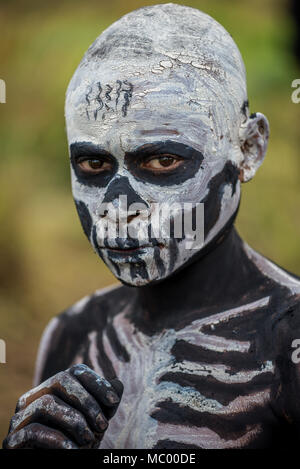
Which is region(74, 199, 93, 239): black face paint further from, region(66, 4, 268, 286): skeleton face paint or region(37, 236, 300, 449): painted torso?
region(37, 236, 300, 449): painted torso

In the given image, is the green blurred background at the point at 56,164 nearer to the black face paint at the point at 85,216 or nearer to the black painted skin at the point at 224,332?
the black painted skin at the point at 224,332

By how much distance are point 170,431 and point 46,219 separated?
18.0 ft

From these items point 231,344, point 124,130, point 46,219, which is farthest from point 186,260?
point 46,219

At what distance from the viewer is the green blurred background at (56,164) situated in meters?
6.71

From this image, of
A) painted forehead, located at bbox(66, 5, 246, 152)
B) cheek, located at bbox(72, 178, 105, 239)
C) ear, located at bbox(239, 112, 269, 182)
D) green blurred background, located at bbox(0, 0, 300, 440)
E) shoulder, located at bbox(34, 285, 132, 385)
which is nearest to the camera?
painted forehead, located at bbox(66, 5, 246, 152)

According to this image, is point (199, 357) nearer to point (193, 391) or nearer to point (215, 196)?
point (193, 391)

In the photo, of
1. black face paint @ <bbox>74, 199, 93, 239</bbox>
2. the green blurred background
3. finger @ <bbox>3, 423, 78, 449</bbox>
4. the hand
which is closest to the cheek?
black face paint @ <bbox>74, 199, 93, 239</bbox>

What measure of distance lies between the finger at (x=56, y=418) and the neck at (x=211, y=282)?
54cm

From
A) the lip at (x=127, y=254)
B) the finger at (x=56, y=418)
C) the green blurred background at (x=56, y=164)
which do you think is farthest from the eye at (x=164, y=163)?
the green blurred background at (x=56, y=164)

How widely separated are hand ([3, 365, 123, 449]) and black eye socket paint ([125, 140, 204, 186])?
1.90ft

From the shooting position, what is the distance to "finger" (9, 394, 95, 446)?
1.89 meters

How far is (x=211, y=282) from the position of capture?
89.7 inches

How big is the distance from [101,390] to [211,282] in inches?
22.2

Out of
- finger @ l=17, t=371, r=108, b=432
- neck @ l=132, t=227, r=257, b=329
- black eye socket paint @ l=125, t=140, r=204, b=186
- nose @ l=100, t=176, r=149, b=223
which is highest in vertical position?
black eye socket paint @ l=125, t=140, r=204, b=186
